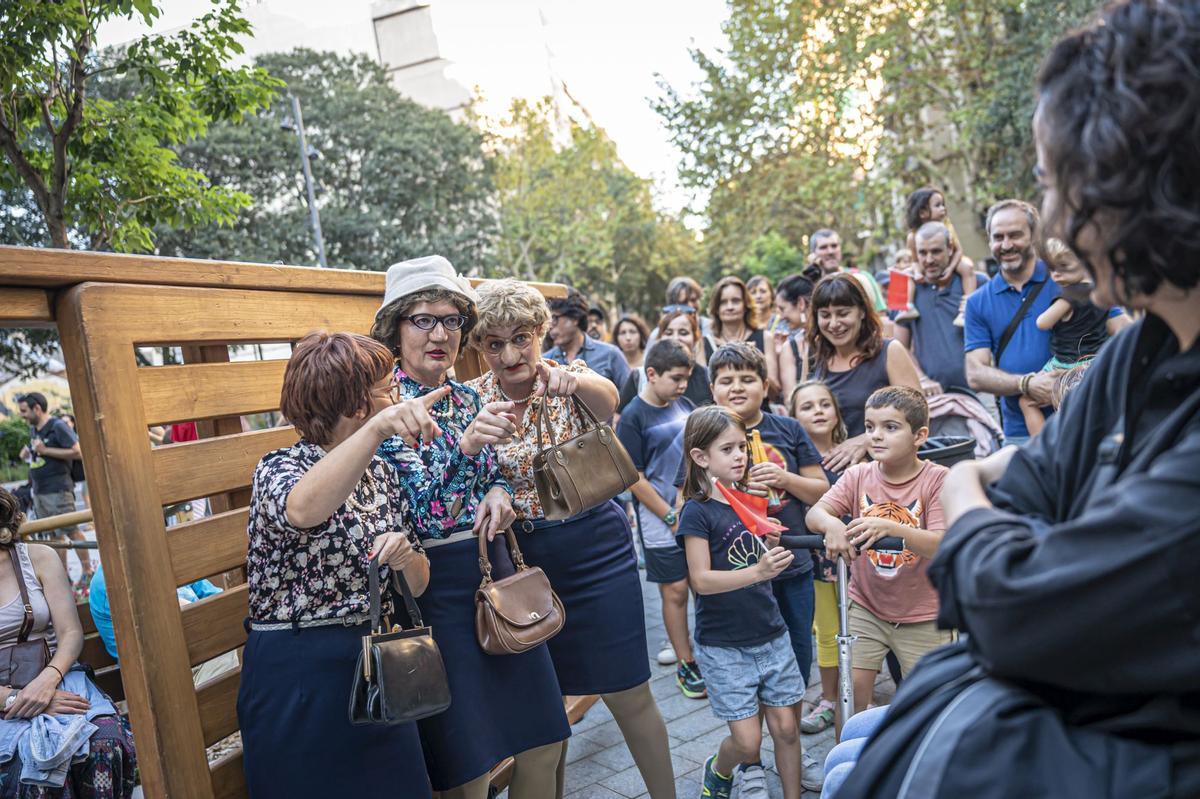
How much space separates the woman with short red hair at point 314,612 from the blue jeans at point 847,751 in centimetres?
135

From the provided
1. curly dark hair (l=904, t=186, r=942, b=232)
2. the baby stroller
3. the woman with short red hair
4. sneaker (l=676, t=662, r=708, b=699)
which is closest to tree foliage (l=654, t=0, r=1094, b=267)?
curly dark hair (l=904, t=186, r=942, b=232)

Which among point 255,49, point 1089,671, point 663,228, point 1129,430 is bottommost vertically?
point 1089,671

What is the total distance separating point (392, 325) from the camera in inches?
131

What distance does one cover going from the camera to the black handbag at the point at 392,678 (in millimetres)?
2602

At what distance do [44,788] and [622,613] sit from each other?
2147mm

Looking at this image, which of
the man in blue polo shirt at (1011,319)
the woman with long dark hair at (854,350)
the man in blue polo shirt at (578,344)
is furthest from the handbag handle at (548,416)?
the man in blue polo shirt at (578,344)

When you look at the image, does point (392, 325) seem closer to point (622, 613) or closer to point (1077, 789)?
point (622, 613)

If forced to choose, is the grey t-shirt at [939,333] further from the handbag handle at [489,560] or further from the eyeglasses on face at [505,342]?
the handbag handle at [489,560]

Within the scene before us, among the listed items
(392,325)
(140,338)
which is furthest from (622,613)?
(140,338)

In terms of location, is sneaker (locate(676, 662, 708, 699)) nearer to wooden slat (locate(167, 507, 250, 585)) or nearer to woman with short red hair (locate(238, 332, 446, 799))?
woman with short red hair (locate(238, 332, 446, 799))

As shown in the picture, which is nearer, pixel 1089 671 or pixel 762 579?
pixel 1089 671

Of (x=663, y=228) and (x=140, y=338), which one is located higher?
(x=663, y=228)

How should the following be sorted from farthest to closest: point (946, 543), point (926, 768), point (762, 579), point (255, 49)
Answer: point (255, 49) → point (762, 579) → point (946, 543) → point (926, 768)

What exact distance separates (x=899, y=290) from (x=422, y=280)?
3960 millimetres
